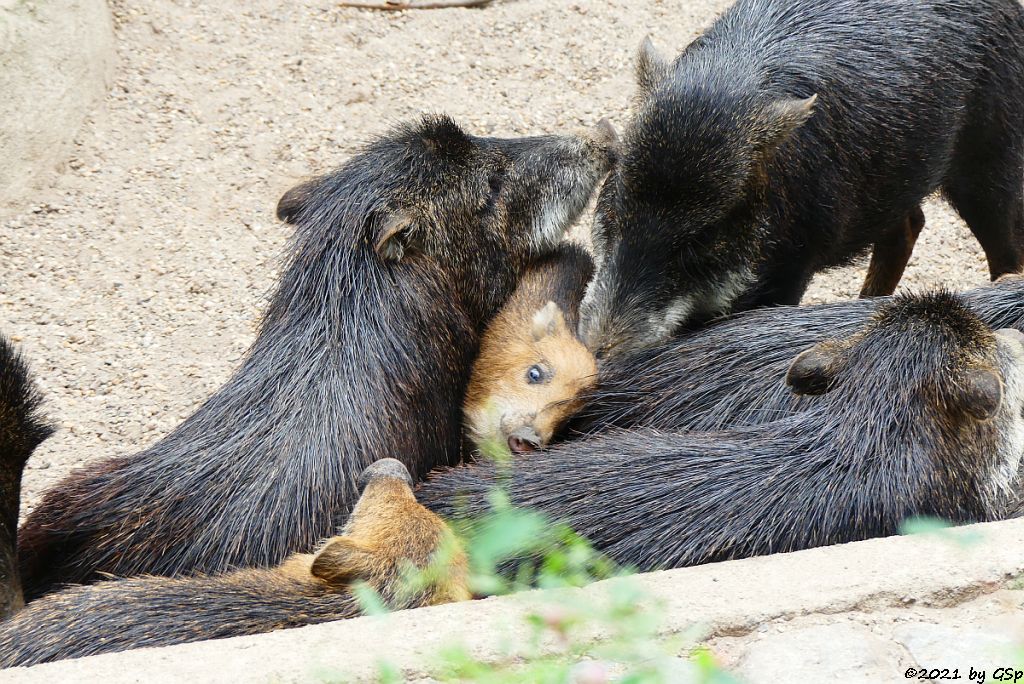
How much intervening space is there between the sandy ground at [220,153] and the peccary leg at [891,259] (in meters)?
0.49

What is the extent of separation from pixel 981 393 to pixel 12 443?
2.87 metres

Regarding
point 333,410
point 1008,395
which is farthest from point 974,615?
point 333,410

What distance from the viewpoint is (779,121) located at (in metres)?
4.05

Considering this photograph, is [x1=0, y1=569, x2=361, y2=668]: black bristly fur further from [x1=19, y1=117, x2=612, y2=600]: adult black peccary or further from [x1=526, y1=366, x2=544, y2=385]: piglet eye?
[x1=526, y1=366, x2=544, y2=385]: piglet eye

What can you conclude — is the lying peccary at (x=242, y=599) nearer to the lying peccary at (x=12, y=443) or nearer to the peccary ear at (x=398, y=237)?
the lying peccary at (x=12, y=443)

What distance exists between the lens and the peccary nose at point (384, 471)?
3430mm

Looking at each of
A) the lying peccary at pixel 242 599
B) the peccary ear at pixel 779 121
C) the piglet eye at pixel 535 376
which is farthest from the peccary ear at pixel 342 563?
the peccary ear at pixel 779 121

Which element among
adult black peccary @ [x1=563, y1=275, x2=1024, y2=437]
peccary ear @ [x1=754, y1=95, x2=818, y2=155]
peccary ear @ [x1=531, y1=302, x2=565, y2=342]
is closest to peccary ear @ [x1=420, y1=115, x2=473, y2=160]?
peccary ear @ [x1=531, y1=302, x2=565, y2=342]

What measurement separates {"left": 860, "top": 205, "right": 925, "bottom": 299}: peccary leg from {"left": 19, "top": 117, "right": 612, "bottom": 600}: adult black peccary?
1.76 metres

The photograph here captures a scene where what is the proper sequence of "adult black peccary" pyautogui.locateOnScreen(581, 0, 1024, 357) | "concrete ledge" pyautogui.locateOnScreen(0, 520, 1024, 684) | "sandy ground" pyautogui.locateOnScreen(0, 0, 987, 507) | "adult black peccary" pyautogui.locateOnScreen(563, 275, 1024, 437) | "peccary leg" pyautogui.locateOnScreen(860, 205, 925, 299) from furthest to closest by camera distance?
"peccary leg" pyautogui.locateOnScreen(860, 205, 925, 299)
"sandy ground" pyautogui.locateOnScreen(0, 0, 987, 507)
"adult black peccary" pyautogui.locateOnScreen(581, 0, 1024, 357)
"adult black peccary" pyautogui.locateOnScreen(563, 275, 1024, 437)
"concrete ledge" pyautogui.locateOnScreen(0, 520, 1024, 684)

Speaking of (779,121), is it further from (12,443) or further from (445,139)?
(12,443)

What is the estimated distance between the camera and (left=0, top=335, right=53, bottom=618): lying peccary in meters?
3.38

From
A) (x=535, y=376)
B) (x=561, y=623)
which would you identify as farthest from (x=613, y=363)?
(x=561, y=623)

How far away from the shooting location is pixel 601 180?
15.6ft
